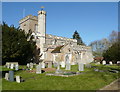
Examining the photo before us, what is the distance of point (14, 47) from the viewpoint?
24.8 m

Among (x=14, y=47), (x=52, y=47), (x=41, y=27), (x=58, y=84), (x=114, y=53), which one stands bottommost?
(x=58, y=84)

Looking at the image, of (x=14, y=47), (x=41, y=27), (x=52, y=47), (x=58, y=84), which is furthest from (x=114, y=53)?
(x=58, y=84)

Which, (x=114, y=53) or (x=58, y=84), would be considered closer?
(x=58, y=84)

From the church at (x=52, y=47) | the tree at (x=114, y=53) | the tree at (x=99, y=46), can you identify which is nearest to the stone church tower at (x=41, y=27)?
the church at (x=52, y=47)

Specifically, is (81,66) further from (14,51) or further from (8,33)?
(8,33)

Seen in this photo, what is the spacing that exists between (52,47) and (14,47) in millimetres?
10924

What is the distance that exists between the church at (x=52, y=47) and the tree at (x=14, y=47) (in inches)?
211

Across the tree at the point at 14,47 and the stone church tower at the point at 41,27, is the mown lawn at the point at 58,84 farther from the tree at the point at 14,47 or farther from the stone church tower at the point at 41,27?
the stone church tower at the point at 41,27

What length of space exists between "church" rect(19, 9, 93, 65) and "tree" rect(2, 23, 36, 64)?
211 inches

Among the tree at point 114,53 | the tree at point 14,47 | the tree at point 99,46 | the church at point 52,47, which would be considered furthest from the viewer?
the tree at point 99,46

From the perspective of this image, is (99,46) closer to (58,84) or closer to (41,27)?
(41,27)

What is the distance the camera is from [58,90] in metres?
7.95

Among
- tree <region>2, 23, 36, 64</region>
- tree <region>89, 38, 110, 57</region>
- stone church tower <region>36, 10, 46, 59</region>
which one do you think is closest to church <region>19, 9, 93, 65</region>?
stone church tower <region>36, 10, 46, 59</region>

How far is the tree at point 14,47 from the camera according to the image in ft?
79.0
